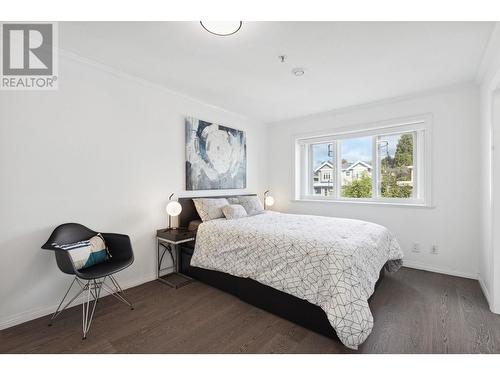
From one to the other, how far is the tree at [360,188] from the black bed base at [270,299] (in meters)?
2.55

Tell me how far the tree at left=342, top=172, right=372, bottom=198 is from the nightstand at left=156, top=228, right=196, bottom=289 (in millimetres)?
Answer: 2710

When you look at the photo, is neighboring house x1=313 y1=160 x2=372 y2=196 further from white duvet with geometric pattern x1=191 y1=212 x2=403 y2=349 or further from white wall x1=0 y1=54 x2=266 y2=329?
white wall x1=0 y1=54 x2=266 y2=329

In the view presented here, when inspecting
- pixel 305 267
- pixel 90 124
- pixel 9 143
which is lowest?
pixel 305 267

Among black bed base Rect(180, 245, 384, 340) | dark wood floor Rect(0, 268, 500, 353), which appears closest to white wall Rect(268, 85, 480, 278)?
dark wood floor Rect(0, 268, 500, 353)

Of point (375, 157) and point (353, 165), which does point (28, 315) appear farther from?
point (375, 157)

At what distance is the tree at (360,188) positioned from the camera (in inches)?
152

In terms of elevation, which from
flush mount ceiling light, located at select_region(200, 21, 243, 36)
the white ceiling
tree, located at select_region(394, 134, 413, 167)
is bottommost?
tree, located at select_region(394, 134, 413, 167)

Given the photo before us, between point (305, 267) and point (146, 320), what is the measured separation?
58.5 inches

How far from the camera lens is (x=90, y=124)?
244 centimetres

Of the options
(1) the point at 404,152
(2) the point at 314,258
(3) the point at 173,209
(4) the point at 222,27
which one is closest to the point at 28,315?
(3) the point at 173,209

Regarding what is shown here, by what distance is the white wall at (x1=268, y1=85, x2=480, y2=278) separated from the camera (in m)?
2.91

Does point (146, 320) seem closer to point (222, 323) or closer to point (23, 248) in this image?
point (222, 323)
